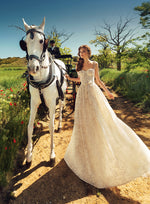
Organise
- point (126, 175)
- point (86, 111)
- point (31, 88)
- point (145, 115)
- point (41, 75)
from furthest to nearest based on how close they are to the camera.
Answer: point (145, 115), point (31, 88), point (41, 75), point (86, 111), point (126, 175)

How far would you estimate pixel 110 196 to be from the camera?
6.57 ft

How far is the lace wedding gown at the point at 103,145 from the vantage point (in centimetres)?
203

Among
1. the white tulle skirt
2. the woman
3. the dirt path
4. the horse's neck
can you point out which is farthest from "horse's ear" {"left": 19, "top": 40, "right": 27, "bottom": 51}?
the dirt path

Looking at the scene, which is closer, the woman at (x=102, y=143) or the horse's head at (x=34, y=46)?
the horse's head at (x=34, y=46)

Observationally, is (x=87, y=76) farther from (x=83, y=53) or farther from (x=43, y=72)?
(x=43, y=72)

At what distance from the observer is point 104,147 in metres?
2.07

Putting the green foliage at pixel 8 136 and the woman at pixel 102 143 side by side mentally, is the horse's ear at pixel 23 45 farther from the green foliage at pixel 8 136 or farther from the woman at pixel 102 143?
the green foliage at pixel 8 136

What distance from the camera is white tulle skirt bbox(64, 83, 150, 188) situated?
6.65 ft

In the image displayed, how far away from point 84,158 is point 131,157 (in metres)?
0.82

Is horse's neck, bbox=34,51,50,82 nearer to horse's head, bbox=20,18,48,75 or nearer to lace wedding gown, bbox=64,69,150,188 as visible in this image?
horse's head, bbox=20,18,48,75

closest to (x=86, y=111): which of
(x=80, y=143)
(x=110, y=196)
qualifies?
(x=80, y=143)

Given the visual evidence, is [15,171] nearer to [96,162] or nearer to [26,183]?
[26,183]

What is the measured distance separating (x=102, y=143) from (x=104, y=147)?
7 centimetres

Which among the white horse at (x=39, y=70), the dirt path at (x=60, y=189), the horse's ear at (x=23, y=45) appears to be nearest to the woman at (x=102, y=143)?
the dirt path at (x=60, y=189)
